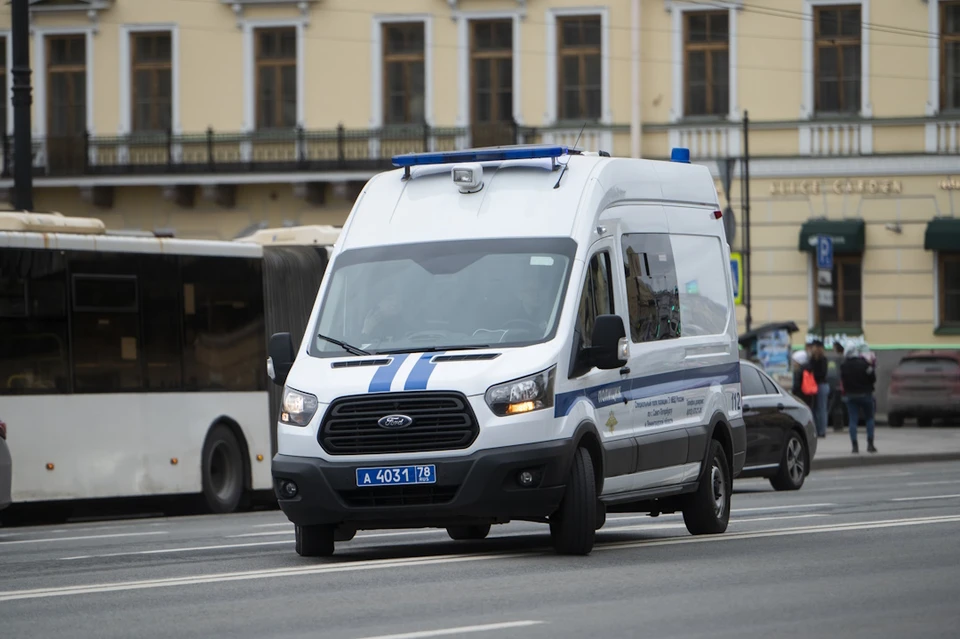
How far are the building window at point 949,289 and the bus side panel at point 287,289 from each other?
19.9m

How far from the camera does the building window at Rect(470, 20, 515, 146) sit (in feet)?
135

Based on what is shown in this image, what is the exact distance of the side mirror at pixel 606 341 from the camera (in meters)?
12.4

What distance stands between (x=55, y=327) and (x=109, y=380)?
3.10 feet

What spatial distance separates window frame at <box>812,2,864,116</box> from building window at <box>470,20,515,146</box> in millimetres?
6162

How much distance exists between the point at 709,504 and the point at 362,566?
3376 millimetres

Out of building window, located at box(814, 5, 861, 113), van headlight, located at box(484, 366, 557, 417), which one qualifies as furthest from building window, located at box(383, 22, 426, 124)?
van headlight, located at box(484, 366, 557, 417)

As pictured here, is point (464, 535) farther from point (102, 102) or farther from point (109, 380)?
point (102, 102)

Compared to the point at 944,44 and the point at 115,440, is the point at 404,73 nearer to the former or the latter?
the point at 944,44

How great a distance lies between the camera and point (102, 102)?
4216 centimetres

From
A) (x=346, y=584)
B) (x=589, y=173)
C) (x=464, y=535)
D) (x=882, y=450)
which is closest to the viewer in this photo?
(x=346, y=584)

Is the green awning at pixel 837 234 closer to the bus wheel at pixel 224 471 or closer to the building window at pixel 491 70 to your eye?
the building window at pixel 491 70

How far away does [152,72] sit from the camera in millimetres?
42438

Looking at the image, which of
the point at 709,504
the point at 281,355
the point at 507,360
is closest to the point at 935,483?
the point at 709,504

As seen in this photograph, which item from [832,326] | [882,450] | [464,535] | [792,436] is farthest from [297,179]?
[464,535]
